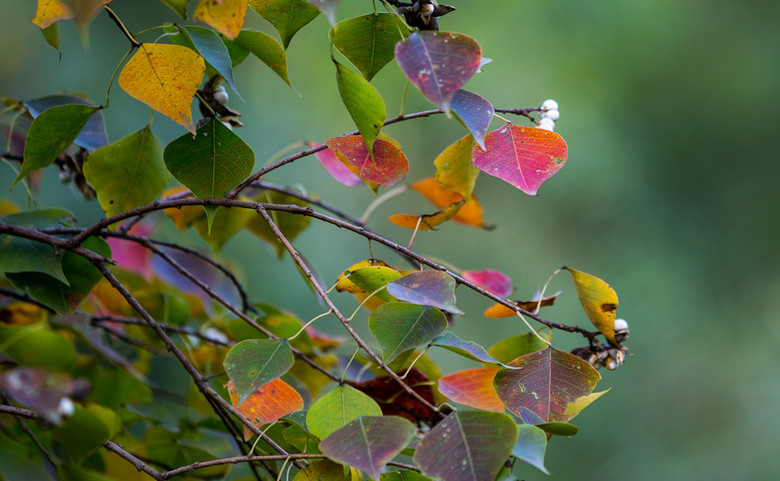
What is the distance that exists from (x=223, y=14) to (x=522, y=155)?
0.15 metres

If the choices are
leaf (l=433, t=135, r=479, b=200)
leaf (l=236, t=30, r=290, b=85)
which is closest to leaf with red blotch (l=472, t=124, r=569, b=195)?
leaf (l=433, t=135, r=479, b=200)

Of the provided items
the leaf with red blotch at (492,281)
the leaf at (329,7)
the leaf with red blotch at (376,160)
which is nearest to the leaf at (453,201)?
the leaf with red blotch at (492,281)

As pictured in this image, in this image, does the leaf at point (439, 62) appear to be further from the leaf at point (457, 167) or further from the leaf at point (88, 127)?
the leaf at point (88, 127)

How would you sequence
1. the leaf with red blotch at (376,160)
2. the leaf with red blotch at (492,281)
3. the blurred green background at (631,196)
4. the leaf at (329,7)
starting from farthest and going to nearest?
the blurred green background at (631,196) → the leaf with red blotch at (492,281) → the leaf with red blotch at (376,160) → the leaf at (329,7)

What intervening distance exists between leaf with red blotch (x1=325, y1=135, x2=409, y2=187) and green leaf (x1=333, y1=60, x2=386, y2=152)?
33 mm

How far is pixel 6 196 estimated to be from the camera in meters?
1.22

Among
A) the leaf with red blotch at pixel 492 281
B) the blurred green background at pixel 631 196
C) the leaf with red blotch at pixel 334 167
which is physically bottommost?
Answer: the blurred green background at pixel 631 196

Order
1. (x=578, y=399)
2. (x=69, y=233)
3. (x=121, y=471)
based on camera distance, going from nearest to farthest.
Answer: (x=578, y=399) < (x=69, y=233) < (x=121, y=471)

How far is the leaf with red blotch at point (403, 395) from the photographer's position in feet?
1.21

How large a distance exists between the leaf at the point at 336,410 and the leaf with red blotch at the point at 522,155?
12cm

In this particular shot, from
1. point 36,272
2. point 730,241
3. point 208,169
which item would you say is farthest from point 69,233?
point 730,241

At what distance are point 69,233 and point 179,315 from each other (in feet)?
0.50

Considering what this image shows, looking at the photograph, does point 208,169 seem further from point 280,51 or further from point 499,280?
point 499,280

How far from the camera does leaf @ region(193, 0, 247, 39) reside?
0.75 feet
